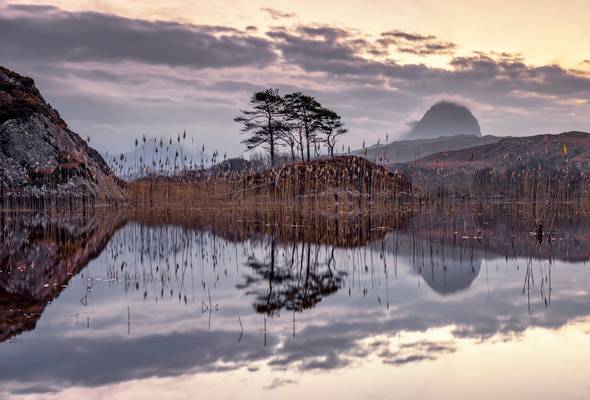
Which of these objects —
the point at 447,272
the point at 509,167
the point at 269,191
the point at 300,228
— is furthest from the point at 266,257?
the point at 509,167

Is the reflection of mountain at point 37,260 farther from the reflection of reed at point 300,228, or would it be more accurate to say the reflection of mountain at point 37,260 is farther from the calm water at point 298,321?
the reflection of reed at point 300,228

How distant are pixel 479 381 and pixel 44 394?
2995 mm

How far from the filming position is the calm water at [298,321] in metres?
4.00

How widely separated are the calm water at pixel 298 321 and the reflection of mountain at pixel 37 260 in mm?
53

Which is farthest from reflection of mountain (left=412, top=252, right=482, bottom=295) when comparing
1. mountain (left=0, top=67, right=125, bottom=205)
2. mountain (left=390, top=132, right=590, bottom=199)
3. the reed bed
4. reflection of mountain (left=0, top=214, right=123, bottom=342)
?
mountain (left=390, top=132, right=590, bottom=199)

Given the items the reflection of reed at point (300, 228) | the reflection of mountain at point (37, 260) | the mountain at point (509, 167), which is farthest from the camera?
the mountain at point (509, 167)

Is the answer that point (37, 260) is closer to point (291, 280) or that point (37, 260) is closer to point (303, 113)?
point (291, 280)

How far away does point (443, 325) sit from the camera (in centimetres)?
561

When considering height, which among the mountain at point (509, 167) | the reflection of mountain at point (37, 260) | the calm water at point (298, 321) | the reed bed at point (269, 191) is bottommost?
the calm water at point (298, 321)

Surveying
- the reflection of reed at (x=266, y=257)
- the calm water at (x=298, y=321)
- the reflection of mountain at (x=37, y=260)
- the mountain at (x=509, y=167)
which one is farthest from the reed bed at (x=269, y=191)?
the calm water at (x=298, y=321)

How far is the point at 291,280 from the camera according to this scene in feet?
26.6

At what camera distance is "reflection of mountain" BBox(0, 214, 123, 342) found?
6230 mm

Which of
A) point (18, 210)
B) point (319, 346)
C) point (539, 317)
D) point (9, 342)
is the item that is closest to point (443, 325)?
point (539, 317)

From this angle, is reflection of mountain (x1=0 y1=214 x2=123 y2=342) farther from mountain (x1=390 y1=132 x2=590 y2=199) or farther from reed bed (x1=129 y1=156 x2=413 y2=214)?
mountain (x1=390 y1=132 x2=590 y2=199)
